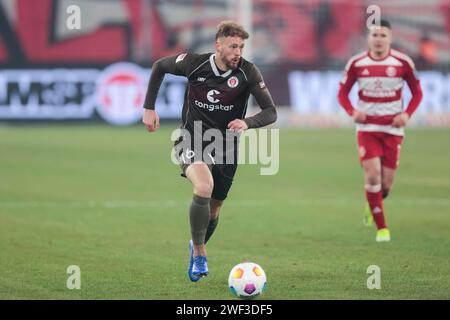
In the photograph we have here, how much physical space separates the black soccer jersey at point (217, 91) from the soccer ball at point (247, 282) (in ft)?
5.20

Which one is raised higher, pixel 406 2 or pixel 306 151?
pixel 406 2

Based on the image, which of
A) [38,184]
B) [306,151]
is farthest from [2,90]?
[38,184]

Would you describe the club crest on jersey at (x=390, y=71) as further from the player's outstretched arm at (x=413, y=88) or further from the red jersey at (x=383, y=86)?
the player's outstretched arm at (x=413, y=88)

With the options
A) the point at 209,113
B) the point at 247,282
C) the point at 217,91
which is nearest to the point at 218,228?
the point at 209,113

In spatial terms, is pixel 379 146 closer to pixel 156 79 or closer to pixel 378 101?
pixel 378 101

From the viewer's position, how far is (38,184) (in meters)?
17.3

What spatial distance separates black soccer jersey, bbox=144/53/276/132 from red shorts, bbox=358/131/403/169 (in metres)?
2.78

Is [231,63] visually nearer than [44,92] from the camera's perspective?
Yes

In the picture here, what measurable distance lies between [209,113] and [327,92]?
70.4ft

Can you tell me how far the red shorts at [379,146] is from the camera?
1200cm

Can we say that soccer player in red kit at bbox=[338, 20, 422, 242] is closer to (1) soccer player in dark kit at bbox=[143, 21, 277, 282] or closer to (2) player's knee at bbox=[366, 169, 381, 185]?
(2) player's knee at bbox=[366, 169, 381, 185]

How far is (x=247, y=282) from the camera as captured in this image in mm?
8180

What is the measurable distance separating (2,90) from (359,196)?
Answer: 51.0 ft

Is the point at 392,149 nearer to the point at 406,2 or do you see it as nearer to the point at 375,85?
the point at 375,85
